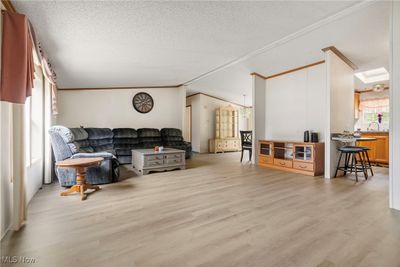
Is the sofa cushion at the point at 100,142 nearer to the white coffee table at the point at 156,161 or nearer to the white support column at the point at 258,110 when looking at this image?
the white coffee table at the point at 156,161

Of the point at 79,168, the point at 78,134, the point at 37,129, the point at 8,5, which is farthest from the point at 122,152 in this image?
the point at 8,5

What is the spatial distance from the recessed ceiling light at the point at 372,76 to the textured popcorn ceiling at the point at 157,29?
2464mm

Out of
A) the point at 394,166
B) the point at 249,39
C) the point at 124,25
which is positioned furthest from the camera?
the point at 249,39

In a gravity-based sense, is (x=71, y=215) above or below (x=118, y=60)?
below

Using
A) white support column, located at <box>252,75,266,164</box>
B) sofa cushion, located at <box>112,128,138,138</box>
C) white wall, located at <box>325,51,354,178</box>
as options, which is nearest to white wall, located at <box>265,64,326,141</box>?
white support column, located at <box>252,75,266,164</box>

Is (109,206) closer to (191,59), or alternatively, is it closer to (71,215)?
(71,215)

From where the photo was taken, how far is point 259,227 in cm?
191

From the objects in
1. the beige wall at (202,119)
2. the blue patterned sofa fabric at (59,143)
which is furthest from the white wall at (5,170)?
the beige wall at (202,119)

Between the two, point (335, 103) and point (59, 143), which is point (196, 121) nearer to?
point (335, 103)

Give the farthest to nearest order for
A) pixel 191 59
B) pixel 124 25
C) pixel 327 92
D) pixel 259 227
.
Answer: pixel 191 59 < pixel 327 92 < pixel 124 25 < pixel 259 227

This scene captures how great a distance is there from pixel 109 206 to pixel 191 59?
332 centimetres

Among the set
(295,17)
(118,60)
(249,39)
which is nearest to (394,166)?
(295,17)

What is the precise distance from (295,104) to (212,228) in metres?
4.21

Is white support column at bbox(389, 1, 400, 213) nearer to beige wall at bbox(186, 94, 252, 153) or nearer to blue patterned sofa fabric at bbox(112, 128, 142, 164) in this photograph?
blue patterned sofa fabric at bbox(112, 128, 142, 164)
